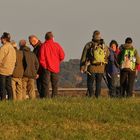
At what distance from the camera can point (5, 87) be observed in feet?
58.6

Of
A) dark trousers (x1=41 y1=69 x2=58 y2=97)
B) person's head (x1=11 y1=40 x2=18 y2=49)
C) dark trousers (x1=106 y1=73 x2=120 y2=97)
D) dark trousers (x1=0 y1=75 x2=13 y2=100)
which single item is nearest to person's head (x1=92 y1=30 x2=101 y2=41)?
dark trousers (x1=41 y1=69 x2=58 y2=97)

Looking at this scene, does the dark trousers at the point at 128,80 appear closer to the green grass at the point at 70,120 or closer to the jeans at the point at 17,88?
the jeans at the point at 17,88

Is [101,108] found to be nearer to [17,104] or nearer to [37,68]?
[17,104]

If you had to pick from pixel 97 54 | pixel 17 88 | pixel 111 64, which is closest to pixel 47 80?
pixel 17 88

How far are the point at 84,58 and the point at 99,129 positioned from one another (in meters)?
5.84

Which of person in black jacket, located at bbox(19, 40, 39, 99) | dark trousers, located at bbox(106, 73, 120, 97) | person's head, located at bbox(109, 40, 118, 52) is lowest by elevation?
dark trousers, located at bbox(106, 73, 120, 97)

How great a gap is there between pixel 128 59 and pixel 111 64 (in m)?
1.64

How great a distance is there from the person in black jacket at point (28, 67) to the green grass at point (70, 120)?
106 inches

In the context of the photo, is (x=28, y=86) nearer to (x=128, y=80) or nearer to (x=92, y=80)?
(x=92, y=80)

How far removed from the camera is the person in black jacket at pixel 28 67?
60.7ft

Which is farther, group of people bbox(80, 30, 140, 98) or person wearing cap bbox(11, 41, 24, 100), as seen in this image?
group of people bbox(80, 30, 140, 98)

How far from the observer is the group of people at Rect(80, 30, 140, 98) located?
18.9 m

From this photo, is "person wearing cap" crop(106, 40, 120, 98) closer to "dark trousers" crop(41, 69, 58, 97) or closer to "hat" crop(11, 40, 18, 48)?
"dark trousers" crop(41, 69, 58, 97)

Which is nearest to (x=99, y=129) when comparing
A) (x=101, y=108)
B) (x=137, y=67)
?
(x=101, y=108)
